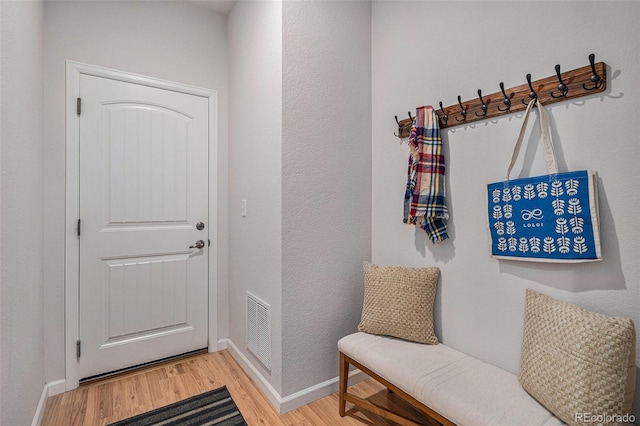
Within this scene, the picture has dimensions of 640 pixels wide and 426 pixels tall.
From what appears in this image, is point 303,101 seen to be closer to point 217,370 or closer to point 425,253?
point 425,253

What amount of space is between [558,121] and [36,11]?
275 centimetres

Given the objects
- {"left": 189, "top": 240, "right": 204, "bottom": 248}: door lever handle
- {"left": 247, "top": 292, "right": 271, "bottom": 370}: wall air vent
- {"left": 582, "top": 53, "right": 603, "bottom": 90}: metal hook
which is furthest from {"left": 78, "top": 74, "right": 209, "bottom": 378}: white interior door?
{"left": 582, "top": 53, "right": 603, "bottom": 90}: metal hook

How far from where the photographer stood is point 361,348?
5.49 feet

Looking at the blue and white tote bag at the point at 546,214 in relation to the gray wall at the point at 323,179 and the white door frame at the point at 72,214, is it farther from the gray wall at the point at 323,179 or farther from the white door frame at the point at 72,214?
the white door frame at the point at 72,214

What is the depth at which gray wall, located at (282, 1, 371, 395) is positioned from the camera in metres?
1.85

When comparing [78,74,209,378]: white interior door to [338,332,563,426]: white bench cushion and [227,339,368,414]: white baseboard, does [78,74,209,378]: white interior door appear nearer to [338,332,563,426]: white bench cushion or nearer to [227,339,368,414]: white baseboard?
[227,339,368,414]: white baseboard

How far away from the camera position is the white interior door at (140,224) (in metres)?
2.13

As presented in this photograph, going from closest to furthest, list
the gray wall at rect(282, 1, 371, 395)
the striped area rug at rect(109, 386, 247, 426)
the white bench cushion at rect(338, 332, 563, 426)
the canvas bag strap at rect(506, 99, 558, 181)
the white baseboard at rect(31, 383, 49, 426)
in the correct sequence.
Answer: the white bench cushion at rect(338, 332, 563, 426), the canvas bag strap at rect(506, 99, 558, 181), the white baseboard at rect(31, 383, 49, 426), the striped area rug at rect(109, 386, 247, 426), the gray wall at rect(282, 1, 371, 395)

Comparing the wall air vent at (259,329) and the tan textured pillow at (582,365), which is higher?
the tan textured pillow at (582,365)

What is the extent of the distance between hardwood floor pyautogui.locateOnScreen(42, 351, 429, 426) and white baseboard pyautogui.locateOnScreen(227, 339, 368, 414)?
0.03 m

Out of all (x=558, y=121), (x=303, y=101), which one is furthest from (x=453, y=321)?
(x=303, y=101)

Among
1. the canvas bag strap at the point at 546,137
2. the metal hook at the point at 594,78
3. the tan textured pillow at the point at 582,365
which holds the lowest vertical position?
the tan textured pillow at the point at 582,365

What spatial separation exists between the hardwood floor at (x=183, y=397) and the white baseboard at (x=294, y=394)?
3cm

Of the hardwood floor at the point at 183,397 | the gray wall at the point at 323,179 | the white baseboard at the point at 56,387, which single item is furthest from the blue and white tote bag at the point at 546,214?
the white baseboard at the point at 56,387
